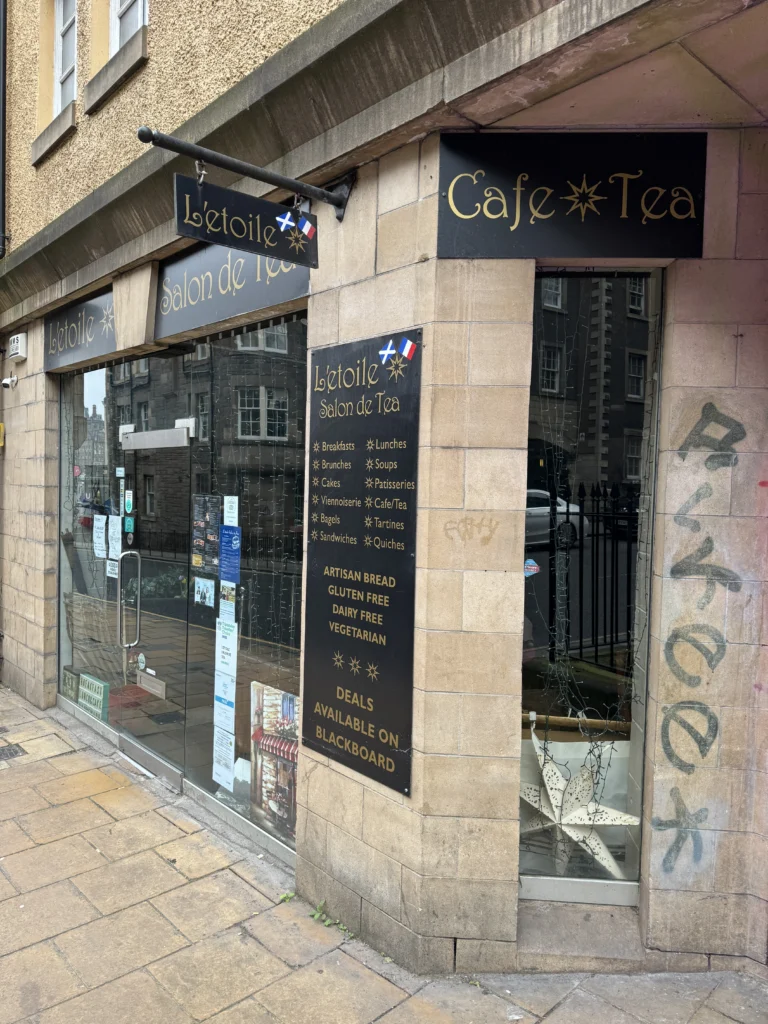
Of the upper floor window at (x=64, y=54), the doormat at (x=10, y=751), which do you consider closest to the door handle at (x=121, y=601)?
the doormat at (x=10, y=751)

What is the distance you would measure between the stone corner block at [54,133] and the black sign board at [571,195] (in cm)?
432

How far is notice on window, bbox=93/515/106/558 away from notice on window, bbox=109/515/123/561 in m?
0.15

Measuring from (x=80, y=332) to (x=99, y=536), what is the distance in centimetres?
175

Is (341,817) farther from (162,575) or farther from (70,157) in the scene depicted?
(70,157)

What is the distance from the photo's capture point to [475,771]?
10.1 ft

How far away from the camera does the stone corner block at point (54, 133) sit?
582 centimetres

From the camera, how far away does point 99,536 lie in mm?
6223

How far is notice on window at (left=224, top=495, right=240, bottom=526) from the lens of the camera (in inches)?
175

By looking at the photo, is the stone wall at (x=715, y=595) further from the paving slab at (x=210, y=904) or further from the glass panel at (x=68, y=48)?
the glass panel at (x=68, y=48)

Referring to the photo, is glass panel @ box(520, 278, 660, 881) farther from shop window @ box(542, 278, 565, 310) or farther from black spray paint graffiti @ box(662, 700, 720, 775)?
black spray paint graffiti @ box(662, 700, 720, 775)

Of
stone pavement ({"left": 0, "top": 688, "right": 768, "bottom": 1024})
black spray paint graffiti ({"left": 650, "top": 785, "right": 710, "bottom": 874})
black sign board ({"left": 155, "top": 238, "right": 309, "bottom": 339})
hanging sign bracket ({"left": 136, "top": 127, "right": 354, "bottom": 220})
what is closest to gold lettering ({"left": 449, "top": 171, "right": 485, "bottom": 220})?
hanging sign bracket ({"left": 136, "top": 127, "right": 354, "bottom": 220})

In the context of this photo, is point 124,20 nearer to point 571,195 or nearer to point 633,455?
point 571,195

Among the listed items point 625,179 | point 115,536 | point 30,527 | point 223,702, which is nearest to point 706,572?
point 625,179

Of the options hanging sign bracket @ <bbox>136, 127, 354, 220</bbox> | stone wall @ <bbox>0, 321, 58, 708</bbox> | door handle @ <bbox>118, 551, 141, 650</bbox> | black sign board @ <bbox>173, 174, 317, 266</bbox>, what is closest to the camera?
hanging sign bracket @ <bbox>136, 127, 354, 220</bbox>
